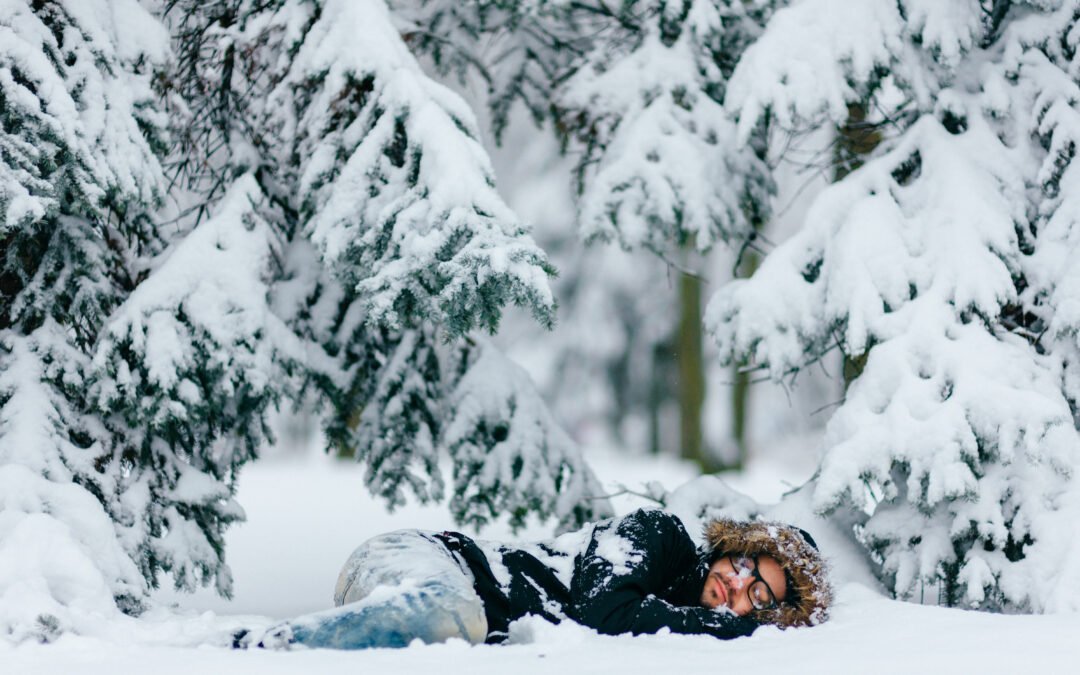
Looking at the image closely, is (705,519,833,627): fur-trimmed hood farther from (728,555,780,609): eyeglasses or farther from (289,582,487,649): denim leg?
(289,582,487,649): denim leg

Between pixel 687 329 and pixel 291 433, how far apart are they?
10168 mm

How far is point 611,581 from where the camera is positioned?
132 inches

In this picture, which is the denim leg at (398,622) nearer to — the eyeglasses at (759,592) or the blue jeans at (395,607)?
the blue jeans at (395,607)

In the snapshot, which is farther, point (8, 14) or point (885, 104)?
point (885, 104)

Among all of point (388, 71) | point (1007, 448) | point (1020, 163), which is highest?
point (388, 71)

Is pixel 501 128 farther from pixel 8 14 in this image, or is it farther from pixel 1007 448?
pixel 1007 448

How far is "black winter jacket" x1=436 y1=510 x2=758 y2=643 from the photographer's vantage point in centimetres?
324

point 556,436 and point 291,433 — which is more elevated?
point 291,433

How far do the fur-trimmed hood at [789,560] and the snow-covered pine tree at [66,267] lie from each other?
2076mm

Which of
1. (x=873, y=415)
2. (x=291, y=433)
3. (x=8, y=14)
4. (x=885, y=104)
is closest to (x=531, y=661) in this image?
(x=873, y=415)

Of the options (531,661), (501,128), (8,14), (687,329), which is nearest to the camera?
(531,661)

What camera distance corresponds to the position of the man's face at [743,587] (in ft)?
11.2

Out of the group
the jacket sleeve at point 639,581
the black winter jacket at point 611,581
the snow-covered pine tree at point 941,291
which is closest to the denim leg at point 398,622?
the black winter jacket at point 611,581

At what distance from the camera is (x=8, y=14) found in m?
3.76
